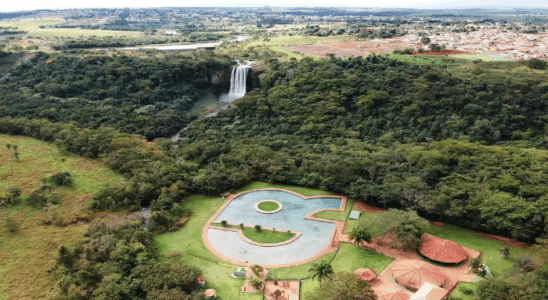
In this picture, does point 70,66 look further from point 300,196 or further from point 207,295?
point 207,295

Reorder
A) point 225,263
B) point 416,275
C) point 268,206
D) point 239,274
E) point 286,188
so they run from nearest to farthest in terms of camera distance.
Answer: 1. point 416,275
2. point 239,274
3. point 225,263
4. point 268,206
5. point 286,188

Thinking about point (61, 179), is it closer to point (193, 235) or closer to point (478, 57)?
point (193, 235)

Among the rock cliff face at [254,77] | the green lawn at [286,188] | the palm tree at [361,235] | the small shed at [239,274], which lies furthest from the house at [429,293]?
the rock cliff face at [254,77]

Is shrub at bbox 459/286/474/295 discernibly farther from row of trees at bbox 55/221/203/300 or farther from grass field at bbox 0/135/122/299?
grass field at bbox 0/135/122/299

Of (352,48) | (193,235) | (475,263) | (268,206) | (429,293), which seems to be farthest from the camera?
(352,48)

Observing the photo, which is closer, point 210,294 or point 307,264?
point 210,294

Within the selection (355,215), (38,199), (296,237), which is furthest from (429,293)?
(38,199)
